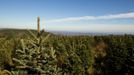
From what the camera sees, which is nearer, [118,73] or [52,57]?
[52,57]

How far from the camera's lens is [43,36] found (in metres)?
9.98

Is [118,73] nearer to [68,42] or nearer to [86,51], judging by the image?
[86,51]

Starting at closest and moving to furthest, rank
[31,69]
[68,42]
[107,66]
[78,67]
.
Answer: [31,69] → [78,67] → [107,66] → [68,42]

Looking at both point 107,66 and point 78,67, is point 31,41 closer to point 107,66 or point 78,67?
point 78,67

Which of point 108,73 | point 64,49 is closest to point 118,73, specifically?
point 108,73

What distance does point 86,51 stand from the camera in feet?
120

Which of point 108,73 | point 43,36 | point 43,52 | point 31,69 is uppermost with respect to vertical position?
point 43,36

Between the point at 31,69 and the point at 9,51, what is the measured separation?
34.4 metres

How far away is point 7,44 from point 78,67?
17125 mm

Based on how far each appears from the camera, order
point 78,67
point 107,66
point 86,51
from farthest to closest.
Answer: point 107,66 → point 86,51 → point 78,67

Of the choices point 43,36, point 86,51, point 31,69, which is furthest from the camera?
point 86,51

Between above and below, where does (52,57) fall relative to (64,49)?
above

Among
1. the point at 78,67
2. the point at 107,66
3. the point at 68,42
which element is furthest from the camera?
the point at 68,42

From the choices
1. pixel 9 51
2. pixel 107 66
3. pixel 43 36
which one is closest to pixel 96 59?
pixel 107 66
